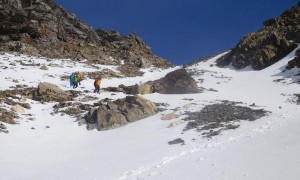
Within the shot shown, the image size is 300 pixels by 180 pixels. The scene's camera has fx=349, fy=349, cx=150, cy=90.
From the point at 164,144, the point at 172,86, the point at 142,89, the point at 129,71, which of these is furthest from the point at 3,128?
the point at 129,71

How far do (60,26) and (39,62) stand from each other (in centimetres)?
1593

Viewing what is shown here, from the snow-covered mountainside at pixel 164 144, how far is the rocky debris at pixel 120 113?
0.60 metres

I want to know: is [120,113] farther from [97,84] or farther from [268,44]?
[268,44]

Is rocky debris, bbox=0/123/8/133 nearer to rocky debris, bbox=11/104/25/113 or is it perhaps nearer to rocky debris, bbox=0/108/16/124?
rocky debris, bbox=0/108/16/124

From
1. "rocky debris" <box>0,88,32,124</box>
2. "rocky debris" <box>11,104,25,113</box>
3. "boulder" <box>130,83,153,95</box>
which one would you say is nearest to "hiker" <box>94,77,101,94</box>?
"boulder" <box>130,83,153,95</box>

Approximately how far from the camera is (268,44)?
45.8 m

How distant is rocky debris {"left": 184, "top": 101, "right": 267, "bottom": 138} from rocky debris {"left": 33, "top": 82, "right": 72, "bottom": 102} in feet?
36.7

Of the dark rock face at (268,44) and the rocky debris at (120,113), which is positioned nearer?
the rocky debris at (120,113)

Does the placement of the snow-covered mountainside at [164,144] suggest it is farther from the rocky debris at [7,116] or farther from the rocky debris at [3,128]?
the rocky debris at [7,116]

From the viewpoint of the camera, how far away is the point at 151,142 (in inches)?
698

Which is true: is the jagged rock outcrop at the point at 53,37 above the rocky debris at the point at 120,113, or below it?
above

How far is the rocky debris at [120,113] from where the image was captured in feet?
71.1

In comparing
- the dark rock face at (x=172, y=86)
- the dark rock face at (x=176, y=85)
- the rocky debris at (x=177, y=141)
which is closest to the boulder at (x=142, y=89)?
the dark rock face at (x=172, y=86)

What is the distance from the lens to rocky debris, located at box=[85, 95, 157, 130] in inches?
853
